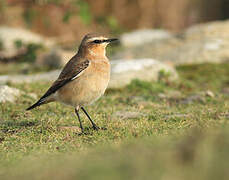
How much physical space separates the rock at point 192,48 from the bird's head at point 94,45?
6.33 m

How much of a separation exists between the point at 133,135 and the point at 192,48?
7.84m

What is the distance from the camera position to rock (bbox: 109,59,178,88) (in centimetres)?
1014

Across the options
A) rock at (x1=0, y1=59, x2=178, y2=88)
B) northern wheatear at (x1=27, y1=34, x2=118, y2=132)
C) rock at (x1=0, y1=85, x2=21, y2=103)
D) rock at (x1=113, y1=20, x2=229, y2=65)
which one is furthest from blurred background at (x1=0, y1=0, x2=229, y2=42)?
northern wheatear at (x1=27, y1=34, x2=118, y2=132)

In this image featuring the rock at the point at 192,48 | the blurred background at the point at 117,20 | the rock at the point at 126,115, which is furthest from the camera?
the blurred background at the point at 117,20

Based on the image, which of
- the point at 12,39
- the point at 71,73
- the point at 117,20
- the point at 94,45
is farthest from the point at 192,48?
the point at 117,20

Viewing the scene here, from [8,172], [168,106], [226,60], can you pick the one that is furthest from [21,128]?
[226,60]

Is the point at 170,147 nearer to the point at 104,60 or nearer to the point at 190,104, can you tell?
the point at 104,60

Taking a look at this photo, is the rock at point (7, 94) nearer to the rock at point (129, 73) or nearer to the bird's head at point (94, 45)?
the rock at point (129, 73)

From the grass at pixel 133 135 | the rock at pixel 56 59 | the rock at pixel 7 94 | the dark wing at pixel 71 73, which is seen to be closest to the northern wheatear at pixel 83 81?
the dark wing at pixel 71 73

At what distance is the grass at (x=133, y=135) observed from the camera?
3100 millimetres

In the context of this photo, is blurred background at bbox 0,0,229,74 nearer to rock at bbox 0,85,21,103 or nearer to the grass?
the grass

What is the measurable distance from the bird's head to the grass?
1035 millimetres

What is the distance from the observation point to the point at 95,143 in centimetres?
556

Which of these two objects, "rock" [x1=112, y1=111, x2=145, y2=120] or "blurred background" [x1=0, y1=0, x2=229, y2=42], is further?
"blurred background" [x1=0, y1=0, x2=229, y2=42]
